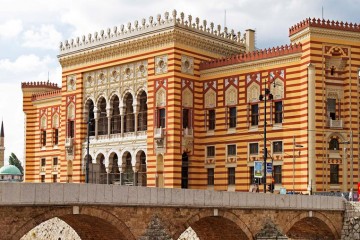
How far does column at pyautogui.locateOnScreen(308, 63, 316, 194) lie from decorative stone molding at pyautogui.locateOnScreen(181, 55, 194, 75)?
10283 millimetres

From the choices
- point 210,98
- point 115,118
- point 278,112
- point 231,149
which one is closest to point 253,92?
point 278,112

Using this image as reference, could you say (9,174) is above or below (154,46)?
below

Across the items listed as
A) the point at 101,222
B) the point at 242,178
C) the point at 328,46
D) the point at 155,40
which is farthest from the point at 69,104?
the point at 101,222

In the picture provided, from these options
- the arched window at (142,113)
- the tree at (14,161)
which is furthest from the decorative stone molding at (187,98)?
the tree at (14,161)

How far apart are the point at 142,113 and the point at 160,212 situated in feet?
71.9

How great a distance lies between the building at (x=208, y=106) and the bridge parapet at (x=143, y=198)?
6493mm

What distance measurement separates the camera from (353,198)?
41.9 meters

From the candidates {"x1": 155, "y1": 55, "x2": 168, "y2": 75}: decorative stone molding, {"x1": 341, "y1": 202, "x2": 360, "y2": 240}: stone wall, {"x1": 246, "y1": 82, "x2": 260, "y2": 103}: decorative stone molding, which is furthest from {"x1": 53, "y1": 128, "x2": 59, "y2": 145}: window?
{"x1": 341, "y1": 202, "x2": 360, "y2": 240}: stone wall

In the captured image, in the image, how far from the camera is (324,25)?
45.1m

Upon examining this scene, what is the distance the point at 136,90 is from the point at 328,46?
15808 mm

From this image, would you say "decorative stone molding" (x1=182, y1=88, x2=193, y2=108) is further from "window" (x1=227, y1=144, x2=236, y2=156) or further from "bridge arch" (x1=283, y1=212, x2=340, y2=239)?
"bridge arch" (x1=283, y1=212, x2=340, y2=239)

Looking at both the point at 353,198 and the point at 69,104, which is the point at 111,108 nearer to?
the point at 69,104

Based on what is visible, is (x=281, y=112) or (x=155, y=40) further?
(x=155, y=40)

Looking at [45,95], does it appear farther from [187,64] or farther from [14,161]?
[14,161]
